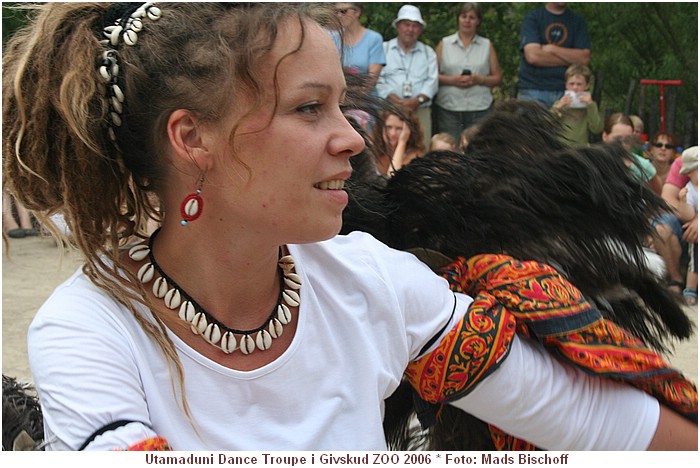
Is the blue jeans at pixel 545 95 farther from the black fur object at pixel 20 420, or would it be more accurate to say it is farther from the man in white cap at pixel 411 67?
the black fur object at pixel 20 420

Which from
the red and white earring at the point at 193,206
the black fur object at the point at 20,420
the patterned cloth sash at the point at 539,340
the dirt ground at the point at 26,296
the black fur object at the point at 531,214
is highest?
the red and white earring at the point at 193,206

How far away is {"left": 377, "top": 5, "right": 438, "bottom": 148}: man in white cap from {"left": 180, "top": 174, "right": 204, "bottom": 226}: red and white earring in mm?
4447

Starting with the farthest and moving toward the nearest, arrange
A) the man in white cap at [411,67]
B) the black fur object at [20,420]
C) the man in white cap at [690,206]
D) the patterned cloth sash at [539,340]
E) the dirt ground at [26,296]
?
the man in white cap at [411,67]
the man in white cap at [690,206]
the dirt ground at [26,296]
the black fur object at [20,420]
the patterned cloth sash at [539,340]

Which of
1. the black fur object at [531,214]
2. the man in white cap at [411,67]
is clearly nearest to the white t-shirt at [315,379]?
the black fur object at [531,214]

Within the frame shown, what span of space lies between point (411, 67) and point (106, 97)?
4607 mm

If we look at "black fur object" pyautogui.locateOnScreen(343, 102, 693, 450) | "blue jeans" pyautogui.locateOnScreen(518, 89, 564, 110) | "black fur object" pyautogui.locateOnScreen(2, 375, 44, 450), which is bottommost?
"blue jeans" pyautogui.locateOnScreen(518, 89, 564, 110)

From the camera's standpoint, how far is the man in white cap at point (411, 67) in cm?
572

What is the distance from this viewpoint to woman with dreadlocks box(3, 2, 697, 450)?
1255 mm

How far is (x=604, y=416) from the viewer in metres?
1.44

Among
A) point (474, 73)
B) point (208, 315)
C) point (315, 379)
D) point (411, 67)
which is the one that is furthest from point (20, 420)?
point (474, 73)

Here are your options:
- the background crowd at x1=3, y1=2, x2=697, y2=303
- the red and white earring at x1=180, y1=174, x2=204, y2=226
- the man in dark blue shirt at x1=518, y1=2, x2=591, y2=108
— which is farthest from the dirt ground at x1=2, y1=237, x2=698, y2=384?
the man in dark blue shirt at x1=518, y1=2, x2=591, y2=108

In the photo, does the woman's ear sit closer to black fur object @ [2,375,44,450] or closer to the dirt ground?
black fur object @ [2,375,44,450]

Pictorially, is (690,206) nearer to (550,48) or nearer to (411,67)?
(550,48)

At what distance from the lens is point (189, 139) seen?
52.1 inches
